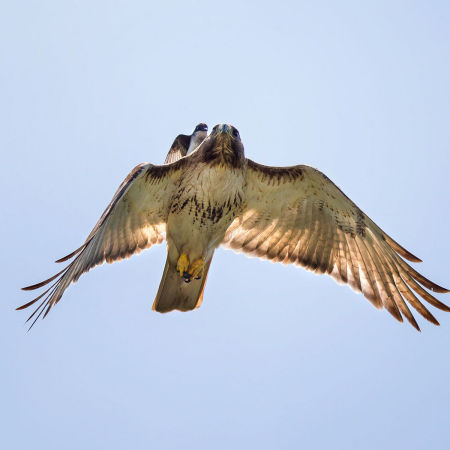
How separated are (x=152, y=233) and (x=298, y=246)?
1925 mm

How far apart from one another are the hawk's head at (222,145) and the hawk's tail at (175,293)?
4.65ft

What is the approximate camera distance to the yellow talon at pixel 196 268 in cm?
801

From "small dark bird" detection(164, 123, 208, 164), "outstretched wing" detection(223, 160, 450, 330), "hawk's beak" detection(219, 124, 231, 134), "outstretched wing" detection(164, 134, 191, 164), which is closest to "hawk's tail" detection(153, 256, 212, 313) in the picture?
"outstretched wing" detection(223, 160, 450, 330)

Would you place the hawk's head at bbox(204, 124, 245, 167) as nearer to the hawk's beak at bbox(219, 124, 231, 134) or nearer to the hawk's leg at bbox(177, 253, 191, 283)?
the hawk's beak at bbox(219, 124, 231, 134)

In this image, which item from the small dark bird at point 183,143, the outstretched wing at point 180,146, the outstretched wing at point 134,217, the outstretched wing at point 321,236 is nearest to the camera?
the outstretched wing at point 134,217

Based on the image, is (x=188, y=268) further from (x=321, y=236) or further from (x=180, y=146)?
(x=180, y=146)

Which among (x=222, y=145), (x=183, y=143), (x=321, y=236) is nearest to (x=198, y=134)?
(x=183, y=143)

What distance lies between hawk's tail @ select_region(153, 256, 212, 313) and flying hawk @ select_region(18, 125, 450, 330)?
1cm

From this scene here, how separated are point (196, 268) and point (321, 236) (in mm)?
1774

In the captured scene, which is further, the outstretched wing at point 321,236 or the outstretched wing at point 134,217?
the outstretched wing at point 321,236

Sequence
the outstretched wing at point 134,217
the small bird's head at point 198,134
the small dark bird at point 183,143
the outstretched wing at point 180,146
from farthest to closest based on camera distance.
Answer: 1. the outstretched wing at point 180,146
2. the small dark bird at point 183,143
3. the small bird's head at point 198,134
4. the outstretched wing at point 134,217

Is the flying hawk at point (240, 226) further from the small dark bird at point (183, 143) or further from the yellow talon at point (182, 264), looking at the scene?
the small dark bird at point (183, 143)

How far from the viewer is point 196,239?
803 cm

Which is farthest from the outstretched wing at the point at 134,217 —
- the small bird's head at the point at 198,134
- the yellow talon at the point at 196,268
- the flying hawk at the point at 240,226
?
the small bird's head at the point at 198,134
